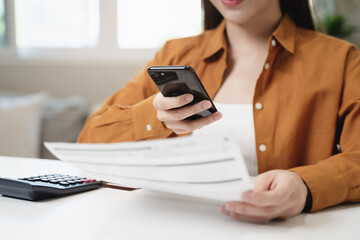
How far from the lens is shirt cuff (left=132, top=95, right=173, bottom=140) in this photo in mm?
942

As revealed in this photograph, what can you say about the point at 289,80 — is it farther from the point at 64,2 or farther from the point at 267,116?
the point at 64,2

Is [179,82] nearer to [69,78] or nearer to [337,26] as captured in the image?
[337,26]

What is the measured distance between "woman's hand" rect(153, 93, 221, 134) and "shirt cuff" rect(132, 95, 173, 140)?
0.12 meters

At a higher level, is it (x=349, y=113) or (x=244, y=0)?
(x=244, y=0)

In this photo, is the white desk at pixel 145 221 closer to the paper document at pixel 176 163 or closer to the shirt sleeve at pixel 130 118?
the paper document at pixel 176 163

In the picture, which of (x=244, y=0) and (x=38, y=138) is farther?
(x=38, y=138)

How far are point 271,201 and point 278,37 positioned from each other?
0.64 m

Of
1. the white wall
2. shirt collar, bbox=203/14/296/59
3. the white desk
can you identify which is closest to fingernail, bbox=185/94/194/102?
the white desk

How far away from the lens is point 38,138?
7.38 ft

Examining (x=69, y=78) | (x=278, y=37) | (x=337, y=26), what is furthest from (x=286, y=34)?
(x=69, y=78)

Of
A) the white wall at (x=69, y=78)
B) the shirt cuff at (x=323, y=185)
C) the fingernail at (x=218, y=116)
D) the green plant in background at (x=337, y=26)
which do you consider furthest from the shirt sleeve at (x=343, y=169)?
the white wall at (x=69, y=78)

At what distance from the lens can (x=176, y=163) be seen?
1.66ft

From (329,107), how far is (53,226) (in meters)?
0.70

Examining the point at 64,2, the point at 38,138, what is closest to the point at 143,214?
the point at 38,138
